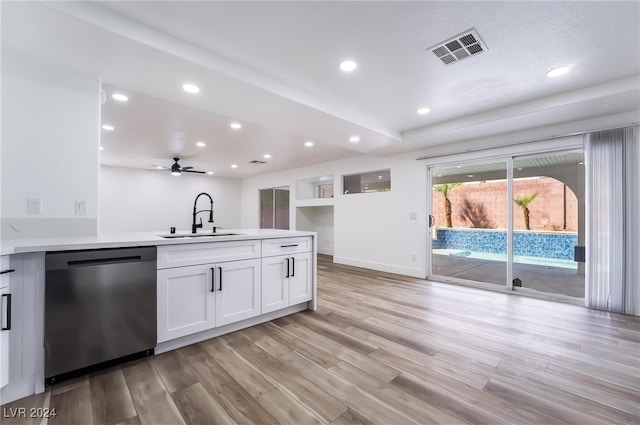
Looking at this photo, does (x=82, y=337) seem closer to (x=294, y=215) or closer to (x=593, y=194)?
(x=593, y=194)

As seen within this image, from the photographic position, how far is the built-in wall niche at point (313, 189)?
24.9 feet

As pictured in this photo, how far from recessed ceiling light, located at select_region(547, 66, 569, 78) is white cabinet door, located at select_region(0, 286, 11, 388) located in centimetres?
437

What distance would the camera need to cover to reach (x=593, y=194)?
3256mm

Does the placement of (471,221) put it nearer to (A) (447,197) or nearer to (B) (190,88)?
(A) (447,197)

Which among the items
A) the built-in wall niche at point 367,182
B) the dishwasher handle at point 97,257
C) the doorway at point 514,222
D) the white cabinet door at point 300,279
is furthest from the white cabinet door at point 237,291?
the built-in wall niche at point 367,182

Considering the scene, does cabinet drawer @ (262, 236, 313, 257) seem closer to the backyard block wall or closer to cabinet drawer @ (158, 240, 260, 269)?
cabinet drawer @ (158, 240, 260, 269)

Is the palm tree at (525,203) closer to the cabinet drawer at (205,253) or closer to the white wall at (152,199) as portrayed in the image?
the cabinet drawer at (205,253)

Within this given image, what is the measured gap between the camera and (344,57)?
231 cm

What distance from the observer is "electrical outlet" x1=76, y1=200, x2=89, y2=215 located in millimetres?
2273

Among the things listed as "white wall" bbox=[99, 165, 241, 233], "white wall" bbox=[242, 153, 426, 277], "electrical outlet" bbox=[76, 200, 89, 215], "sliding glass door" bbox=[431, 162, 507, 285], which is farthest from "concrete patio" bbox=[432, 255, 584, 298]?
"white wall" bbox=[99, 165, 241, 233]

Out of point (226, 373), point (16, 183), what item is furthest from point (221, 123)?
point (226, 373)

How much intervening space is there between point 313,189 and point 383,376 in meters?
6.23

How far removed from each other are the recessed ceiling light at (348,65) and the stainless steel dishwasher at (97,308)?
222 centimetres

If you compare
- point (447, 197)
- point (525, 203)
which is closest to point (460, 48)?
point (525, 203)
